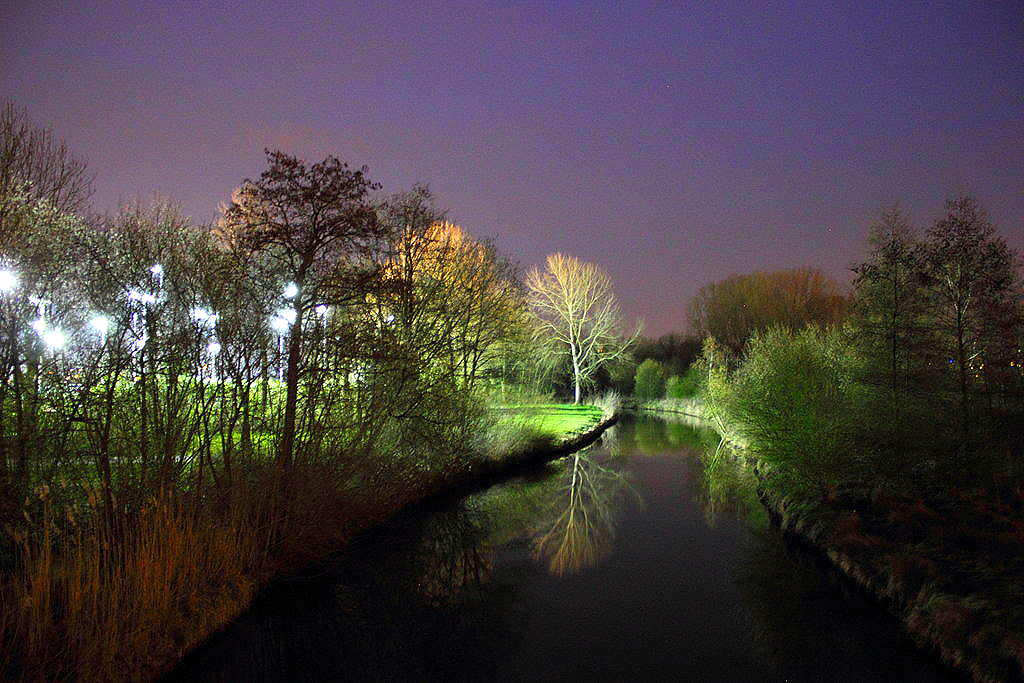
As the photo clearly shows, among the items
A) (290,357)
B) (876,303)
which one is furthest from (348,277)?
(876,303)

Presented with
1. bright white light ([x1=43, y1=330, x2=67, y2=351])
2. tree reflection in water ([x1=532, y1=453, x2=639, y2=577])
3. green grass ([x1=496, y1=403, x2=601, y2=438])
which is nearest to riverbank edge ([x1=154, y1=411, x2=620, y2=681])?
green grass ([x1=496, y1=403, x2=601, y2=438])

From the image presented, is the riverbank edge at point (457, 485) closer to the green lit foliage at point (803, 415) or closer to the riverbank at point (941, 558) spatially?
the green lit foliage at point (803, 415)

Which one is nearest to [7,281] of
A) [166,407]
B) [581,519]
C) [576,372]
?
[166,407]

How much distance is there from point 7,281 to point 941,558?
46.0 feet

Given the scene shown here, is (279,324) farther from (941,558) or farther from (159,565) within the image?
(941,558)

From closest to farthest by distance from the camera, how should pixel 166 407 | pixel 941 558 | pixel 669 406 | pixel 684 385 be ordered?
pixel 166 407 → pixel 941 558 → pixel 684 385 → pixel 669 406

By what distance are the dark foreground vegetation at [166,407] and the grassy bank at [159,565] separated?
0.03m

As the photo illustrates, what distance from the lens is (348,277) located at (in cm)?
1157

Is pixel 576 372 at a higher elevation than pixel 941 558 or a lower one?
higher

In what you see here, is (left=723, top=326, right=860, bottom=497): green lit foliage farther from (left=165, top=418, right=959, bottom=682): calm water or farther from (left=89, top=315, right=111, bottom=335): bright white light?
(left=89, top=315, right=111, bottom=335): bright white light

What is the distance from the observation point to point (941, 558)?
1044cm

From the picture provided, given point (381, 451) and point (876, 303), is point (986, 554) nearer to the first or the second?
point (876, 303)

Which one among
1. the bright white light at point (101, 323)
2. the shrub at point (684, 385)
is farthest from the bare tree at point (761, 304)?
the bright white light at point (101, 323)

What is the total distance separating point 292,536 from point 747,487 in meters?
15.5
